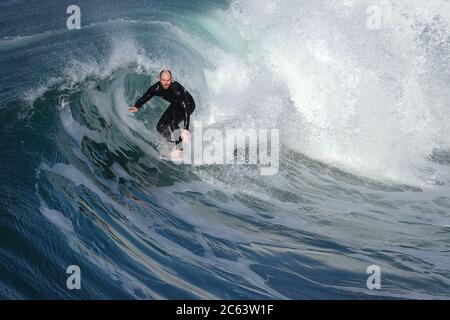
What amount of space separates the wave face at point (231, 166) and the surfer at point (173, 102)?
58 centimetres

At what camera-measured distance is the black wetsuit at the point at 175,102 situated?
26.1ft

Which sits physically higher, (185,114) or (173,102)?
(173,102)

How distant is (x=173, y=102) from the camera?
8094mm

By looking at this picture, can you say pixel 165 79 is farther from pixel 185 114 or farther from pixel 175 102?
pixel 185 114

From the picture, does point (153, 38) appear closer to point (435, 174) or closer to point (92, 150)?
point (92, 150)

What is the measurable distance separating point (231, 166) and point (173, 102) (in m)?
1.32

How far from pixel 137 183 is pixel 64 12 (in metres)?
8.78

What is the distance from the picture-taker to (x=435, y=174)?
9.93 m

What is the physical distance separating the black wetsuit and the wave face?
2.21ft

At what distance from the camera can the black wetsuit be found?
7945 millimetres

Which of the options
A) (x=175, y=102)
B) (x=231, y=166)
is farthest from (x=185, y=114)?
(x=231, y=166)

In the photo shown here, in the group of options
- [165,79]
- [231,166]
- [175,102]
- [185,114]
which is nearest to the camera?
[165,79]
